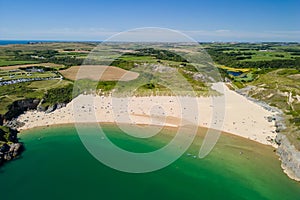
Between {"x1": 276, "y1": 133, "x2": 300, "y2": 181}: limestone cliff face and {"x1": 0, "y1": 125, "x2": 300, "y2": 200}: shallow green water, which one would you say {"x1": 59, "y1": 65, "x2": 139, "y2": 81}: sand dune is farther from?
{"x1": 276, "y1": 133, "x2": 300, "y2": 181}: limestone cliff face

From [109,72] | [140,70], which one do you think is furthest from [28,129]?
[140,70]

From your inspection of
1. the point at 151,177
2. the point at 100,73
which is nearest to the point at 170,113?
the point at 151,177

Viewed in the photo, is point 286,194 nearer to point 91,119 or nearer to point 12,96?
point 91,119

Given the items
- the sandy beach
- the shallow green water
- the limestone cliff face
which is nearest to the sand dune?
the sandy beach

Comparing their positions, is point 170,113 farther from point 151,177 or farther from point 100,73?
point 100,73

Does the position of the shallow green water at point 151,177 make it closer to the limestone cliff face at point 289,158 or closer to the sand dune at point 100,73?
the limestone cliff face at point 289,158

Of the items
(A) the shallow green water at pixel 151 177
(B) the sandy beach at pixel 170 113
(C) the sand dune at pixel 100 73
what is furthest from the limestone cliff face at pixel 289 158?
(C) the sand dune at pixel 100 73
